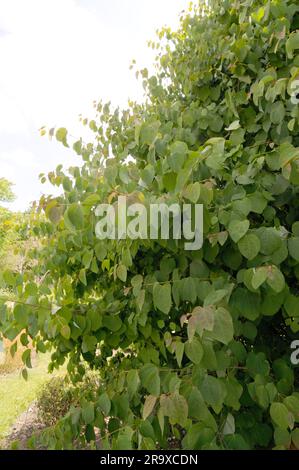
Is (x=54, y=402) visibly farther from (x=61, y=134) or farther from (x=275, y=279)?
(x=275, y=279)

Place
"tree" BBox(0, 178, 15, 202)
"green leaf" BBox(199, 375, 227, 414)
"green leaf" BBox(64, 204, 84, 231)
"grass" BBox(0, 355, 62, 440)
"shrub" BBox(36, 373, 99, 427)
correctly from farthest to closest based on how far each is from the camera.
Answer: "tree" BBox(0, 178, 15, 202) < "grass" BBox(0, 355, 62, 440) < "shrub" BBox(36, 373, 99, 427) < "green leaf" BBox(64, 204, 84, 231) < "green leaf" BBox(199, 375, 227, 414)

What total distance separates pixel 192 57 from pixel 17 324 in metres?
1.74

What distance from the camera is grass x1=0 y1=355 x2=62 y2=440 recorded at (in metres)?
4.99

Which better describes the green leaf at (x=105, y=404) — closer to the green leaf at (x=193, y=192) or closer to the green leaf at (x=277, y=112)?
the green leaf at (x=193, y=192)

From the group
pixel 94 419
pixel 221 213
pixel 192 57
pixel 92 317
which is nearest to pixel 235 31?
pixel 192 57

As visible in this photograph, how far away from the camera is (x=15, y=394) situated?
236 inches

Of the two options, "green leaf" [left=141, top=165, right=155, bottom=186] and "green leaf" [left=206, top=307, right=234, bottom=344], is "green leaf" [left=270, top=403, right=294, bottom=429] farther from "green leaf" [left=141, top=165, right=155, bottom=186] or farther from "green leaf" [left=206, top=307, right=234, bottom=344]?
"green leaf" [left=141, top=165, right=155, bottom=186]

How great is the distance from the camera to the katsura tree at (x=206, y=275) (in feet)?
3.43

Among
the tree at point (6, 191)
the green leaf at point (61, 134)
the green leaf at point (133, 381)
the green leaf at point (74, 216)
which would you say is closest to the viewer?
the green leaf at point (74, 216)

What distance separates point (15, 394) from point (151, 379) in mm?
5680

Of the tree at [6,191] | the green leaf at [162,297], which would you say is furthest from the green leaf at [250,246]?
the tree at [6,191]

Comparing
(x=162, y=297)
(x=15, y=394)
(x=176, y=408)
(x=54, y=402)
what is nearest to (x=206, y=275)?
(x=162, y=297)

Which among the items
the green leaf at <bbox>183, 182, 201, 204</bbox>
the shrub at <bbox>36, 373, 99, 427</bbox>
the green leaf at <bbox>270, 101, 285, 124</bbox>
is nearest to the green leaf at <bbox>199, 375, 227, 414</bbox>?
the green leaf at <bbox>183, 182, 201, 204</bbox>

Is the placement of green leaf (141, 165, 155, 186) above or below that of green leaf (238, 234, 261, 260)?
above
